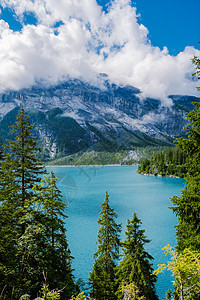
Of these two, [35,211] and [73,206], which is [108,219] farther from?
[73,206]

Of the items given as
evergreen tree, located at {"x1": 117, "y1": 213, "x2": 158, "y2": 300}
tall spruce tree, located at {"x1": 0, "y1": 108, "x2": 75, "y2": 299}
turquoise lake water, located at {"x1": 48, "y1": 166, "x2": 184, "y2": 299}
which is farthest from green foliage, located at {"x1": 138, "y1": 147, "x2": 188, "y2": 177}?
tall spruce tree, located at {"x1": 0, "y1": 108, "x2": 75, "y2": 299}

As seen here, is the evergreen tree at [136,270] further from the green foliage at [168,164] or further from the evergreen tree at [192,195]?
the green foliage at [168,164]

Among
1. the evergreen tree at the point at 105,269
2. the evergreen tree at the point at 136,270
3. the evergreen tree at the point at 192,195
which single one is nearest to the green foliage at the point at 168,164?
the evergreen tree at the point at 105,269

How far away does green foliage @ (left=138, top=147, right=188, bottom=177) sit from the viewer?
5044 inches

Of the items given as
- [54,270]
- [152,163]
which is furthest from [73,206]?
[152,163]

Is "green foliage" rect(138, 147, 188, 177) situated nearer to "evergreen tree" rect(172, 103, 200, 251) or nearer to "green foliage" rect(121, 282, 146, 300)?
"green foliage" rect(121, 282, 146, 300)

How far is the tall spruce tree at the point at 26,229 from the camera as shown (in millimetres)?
9727

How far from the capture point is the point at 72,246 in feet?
110

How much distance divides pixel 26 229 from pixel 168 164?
451 feet

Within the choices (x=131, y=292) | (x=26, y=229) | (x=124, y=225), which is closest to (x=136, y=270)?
(x=131, y=292)

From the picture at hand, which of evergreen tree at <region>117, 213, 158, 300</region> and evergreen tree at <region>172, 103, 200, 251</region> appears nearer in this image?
evergreen tree at <region>172, 103, 200, 251</region>

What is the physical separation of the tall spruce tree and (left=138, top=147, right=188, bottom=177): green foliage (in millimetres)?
122029

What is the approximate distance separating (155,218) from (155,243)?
15.1 meters

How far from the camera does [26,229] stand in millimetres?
10898
